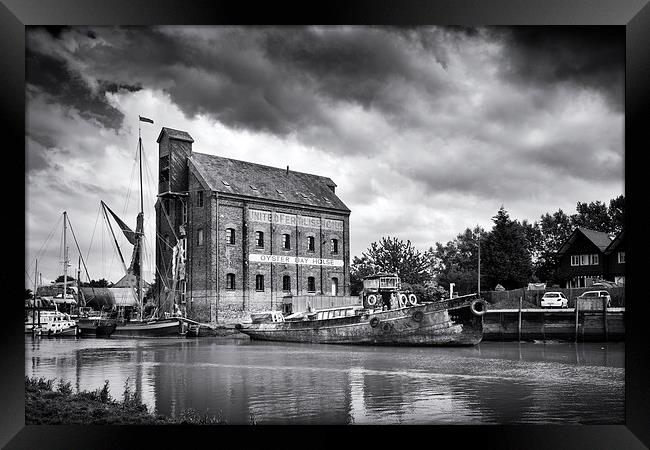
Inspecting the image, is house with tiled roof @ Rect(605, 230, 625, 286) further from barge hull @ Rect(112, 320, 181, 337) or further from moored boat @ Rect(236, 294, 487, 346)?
barge hull @ Rect(112, 320, 181, 337)

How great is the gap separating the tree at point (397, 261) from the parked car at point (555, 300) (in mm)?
4592

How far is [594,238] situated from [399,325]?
8095 mm

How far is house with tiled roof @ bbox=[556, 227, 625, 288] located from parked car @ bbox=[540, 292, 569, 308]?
4087 millimetres

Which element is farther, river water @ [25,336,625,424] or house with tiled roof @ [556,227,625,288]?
house with tiled roof @ [556,227,625,288]

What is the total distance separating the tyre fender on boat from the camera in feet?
57.5

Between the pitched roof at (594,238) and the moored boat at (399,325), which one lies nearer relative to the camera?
the pitched roof at (594,238)

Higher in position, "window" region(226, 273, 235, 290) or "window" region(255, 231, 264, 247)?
"window" region(255, 231, 264, 247)

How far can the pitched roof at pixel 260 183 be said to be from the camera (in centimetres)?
1406

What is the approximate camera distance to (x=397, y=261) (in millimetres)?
13594

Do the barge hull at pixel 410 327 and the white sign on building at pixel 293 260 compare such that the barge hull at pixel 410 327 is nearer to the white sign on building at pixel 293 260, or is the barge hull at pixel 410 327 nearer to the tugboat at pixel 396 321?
the tugboat at pixel 396 321

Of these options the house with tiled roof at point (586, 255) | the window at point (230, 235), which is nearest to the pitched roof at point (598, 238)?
the house with tiled roof at point (586, 255)

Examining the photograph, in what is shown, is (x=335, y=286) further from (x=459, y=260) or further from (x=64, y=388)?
(x=64, y=388)

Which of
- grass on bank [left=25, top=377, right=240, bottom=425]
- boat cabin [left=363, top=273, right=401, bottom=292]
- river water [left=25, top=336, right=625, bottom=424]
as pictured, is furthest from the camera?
boat cabin [left=363, top=273, right=401, bottom=292]

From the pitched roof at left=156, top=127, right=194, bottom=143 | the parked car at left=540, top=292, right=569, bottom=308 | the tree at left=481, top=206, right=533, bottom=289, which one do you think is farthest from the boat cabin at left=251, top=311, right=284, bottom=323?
the pitched roof at left=156, top=127, right=194, bottom=143
